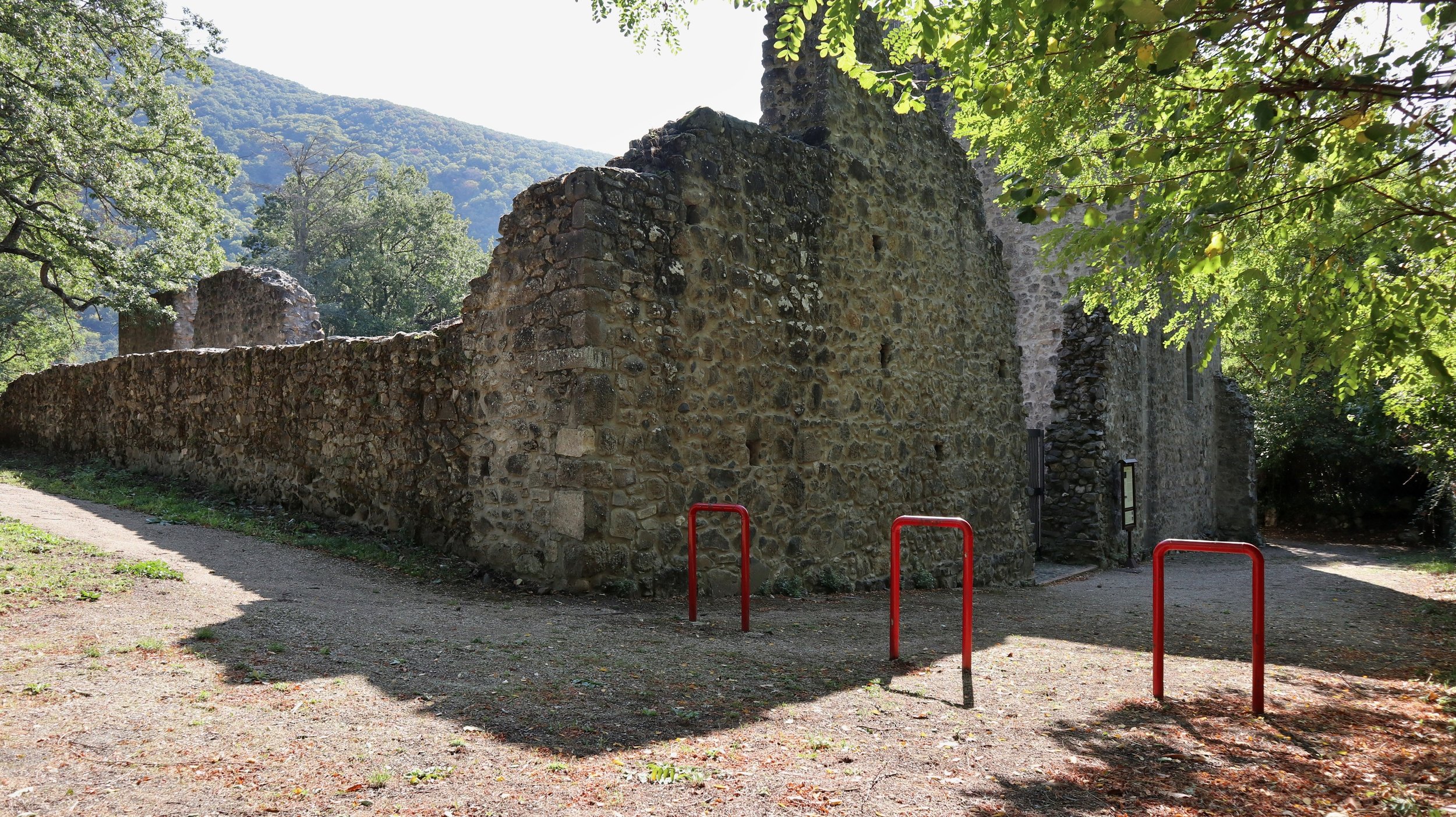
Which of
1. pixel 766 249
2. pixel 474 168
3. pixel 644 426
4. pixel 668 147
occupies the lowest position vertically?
pixel 644 426

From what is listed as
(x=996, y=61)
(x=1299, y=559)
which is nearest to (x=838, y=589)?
(x=996, y=61)

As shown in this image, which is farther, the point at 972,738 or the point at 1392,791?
the point at 972,738

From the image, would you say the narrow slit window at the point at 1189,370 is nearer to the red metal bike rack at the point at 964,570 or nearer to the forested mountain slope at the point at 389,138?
the red metal bike rack at the point at 964,570

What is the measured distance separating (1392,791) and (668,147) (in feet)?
20.1

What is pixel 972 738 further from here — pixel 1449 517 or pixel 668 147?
pixel 1449 517

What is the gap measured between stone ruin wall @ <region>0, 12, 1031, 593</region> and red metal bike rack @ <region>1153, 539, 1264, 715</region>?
11.5ft

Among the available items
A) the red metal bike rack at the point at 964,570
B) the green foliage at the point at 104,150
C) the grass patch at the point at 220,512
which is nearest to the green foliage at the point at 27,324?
the green foliage at the point at 104,150

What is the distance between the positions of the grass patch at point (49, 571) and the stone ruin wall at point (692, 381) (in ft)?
7.59

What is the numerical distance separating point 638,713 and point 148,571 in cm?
414

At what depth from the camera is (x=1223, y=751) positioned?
3877mm

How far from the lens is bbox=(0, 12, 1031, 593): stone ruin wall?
22.4ft

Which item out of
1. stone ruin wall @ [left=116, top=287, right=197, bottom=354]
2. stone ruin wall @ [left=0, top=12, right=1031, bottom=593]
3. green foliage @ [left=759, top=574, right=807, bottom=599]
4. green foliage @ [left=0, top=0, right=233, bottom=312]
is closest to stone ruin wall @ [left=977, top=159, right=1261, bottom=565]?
stone ruin wall @ [left=0, top=12, right=1031, bottom=593]

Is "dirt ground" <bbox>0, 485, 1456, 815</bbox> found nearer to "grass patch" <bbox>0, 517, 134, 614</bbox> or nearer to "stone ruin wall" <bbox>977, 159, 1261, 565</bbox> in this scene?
"grass patch" <bbox>0, 517, 134, 614</bbox>

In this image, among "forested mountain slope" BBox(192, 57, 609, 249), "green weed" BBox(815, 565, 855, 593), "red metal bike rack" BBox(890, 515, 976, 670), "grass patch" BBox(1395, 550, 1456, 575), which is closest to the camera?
"red metal bike rack" BBox(890, 515, 976, 670)
